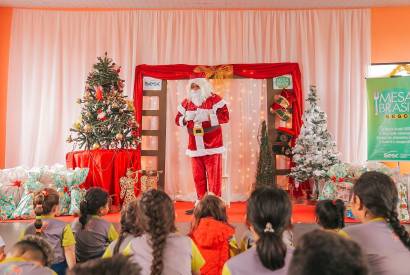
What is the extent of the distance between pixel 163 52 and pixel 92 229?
509 cm

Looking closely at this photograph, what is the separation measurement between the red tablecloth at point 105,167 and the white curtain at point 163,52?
67.6 inches

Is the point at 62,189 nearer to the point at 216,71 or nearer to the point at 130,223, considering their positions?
the point at 216,71

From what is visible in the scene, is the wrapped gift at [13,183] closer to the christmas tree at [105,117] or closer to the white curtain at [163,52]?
the christmas tree at [105,117]

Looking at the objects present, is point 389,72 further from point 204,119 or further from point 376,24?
point 204,119

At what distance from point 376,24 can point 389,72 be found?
886 mm

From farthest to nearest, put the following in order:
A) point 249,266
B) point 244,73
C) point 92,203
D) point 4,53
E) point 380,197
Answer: point 4,53 < point 244,73 < point 92,203 < point 380,197 < point 249,266

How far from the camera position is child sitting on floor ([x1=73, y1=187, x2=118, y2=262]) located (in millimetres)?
2637

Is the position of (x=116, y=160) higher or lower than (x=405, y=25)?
lower

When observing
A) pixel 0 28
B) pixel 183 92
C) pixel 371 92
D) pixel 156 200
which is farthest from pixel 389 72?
pixel 0 28

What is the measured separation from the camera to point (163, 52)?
7.27m

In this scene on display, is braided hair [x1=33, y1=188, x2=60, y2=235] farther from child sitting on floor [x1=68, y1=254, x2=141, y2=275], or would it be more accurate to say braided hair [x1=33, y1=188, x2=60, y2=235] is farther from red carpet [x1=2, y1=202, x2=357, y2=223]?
red carpet [x1=2, y1=202, x2=357, y2=223]

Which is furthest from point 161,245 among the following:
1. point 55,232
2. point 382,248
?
point 55,232

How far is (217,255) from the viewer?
2309mm

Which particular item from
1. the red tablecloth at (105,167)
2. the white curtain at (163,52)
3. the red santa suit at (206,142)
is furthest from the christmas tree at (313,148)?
the red tablecloth at (105,167)
